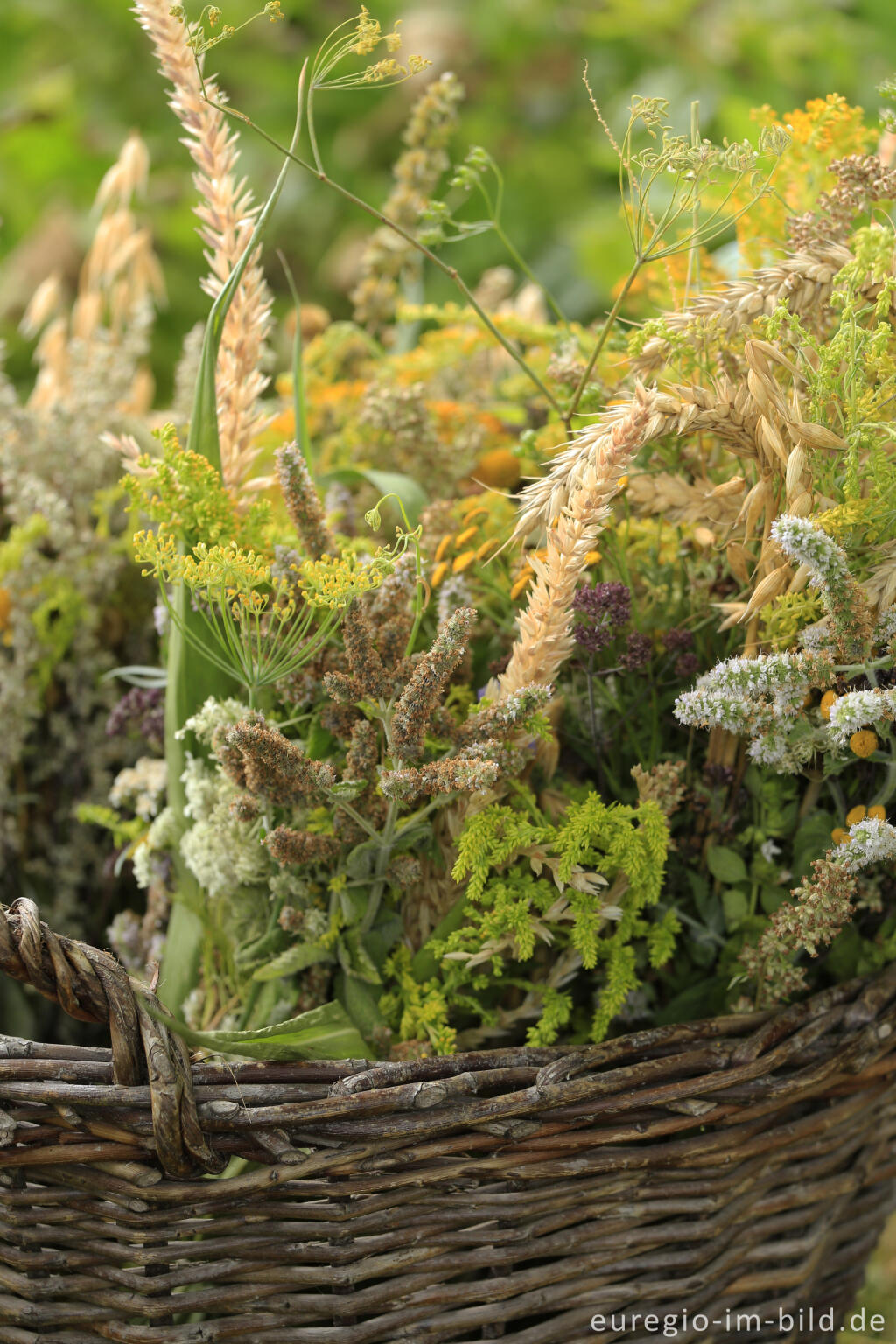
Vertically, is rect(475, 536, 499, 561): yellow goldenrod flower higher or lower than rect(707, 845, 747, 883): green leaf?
higher

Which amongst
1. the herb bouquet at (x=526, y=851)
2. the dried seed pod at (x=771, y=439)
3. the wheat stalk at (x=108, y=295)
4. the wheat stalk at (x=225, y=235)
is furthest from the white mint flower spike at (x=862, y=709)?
the wheat stalk at (x=108, y=295)

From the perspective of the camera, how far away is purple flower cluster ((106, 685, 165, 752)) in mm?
699

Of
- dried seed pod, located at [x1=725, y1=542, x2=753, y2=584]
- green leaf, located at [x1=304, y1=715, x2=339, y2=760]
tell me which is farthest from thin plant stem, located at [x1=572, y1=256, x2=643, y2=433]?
green leaf, located at [x1=304, y1=715, x2=339, y2=760]

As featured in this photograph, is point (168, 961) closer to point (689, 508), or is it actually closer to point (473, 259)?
point (689, 508)

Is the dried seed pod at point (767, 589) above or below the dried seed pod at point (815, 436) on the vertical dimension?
below

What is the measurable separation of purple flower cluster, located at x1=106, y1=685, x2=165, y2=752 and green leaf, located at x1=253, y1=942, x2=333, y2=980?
202 mm

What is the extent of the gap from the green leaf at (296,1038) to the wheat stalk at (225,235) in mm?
283

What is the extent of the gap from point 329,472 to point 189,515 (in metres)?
0.18

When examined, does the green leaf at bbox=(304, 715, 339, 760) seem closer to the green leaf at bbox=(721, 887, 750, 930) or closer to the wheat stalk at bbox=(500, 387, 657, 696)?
the wheat stalk at bbox=(500, 387, 657, 696)

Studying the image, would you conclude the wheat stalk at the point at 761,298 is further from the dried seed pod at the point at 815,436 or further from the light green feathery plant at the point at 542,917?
the light green feathery plant at the point at 542,917

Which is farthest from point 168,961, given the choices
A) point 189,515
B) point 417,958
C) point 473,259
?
point 473,259

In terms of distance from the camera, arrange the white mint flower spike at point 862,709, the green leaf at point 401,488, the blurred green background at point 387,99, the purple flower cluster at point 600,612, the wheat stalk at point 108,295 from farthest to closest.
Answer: the blurred green background at point 387,99, the wheat stalk at point 108,295, the green leaf at point 401,488, the purple flower cluster at point 600,612, the white mint flower spike at point 862,709

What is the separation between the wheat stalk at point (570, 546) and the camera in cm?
45

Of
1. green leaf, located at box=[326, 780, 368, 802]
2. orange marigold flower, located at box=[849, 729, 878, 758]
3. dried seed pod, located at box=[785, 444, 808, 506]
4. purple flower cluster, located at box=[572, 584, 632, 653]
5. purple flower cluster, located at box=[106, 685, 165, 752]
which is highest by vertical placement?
dried seed pod, located at box=[785, 444, 808, 506]
